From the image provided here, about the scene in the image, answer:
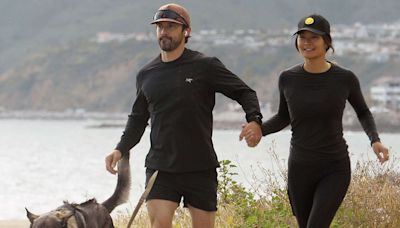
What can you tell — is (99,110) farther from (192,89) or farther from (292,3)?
(192,89)

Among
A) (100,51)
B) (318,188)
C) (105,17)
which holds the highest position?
(105,17)

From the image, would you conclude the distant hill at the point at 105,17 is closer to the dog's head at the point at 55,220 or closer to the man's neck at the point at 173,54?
the man's neck at the point at 173,54

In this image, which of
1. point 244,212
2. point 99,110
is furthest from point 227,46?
point 244,212

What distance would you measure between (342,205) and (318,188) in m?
2.73

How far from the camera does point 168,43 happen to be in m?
6.58

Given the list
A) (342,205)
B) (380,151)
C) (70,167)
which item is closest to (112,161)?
(380,151)

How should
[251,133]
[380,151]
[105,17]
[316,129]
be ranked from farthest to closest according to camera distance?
[105,17]
[380,151]
[251,133]
[316,129]

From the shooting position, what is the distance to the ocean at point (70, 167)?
27.2m

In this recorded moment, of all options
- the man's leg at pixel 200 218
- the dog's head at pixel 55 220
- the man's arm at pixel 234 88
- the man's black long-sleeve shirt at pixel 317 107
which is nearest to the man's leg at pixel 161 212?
the man's leg at pixel 200 218

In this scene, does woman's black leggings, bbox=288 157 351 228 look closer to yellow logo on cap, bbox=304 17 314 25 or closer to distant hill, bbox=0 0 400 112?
yellow logo on cap, bbox=304 17 314 25

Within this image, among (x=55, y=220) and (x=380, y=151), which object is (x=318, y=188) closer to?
(x=380, y=151)

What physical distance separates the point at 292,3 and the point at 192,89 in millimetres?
189702

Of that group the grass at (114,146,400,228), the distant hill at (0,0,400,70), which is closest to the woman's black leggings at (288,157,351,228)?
the grass at (114,146,400,228)

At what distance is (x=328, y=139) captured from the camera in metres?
6.62
